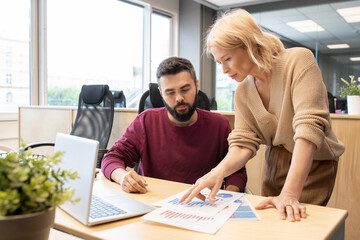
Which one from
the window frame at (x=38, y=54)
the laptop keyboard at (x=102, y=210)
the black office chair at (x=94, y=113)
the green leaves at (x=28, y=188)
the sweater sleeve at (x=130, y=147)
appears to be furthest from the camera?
the window frame at (x=38, y=54)

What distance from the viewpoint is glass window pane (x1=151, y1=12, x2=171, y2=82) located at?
6262mm

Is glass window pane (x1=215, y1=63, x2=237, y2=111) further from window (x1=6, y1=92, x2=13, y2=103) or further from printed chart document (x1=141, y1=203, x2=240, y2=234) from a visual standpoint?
printed chart document (x1=141, y1=203, x2=240, y2=234)

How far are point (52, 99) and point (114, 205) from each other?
12.5ft

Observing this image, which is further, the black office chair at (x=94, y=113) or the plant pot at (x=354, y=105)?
the black office chair at (x=94, y=113)

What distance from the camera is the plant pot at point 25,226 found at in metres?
0.55

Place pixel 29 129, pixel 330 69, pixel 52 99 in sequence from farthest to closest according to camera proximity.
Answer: pixel 330 69 → pixel 52 99 → pixel 29 129

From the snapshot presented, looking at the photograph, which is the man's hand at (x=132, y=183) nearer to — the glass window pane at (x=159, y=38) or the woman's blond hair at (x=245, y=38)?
the woman's blond hair at (x=245, y=38)

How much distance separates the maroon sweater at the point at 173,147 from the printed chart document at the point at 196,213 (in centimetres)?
52

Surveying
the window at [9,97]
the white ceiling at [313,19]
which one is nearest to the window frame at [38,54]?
the window at [9,97]

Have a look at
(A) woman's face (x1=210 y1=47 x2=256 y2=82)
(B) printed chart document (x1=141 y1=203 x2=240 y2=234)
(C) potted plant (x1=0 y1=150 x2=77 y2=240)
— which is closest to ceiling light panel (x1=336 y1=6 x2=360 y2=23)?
(A) woman's face (x1=210 y1=47 x2=256 y2=82)

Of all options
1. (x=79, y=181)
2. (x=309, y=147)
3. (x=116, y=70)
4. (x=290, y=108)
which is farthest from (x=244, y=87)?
(x=116, y=70)

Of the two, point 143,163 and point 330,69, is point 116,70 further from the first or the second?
point 143,163

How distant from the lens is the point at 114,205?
104 centimetres

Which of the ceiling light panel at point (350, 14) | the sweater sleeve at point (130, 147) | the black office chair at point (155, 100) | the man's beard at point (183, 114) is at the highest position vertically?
the ceiling light panel at point (350, 14)
